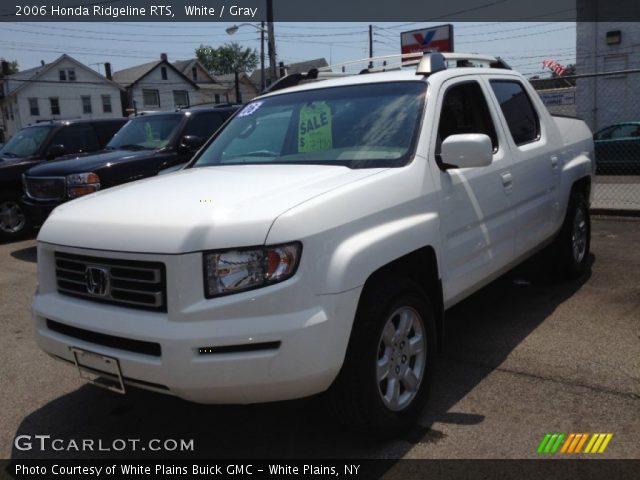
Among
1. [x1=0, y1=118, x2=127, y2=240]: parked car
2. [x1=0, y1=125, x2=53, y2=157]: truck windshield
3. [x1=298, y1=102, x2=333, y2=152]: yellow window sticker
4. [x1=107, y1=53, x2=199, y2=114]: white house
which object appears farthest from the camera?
[x1=107, y1=53, x2=199, y2=114]: white house

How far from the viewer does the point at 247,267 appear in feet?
8.38

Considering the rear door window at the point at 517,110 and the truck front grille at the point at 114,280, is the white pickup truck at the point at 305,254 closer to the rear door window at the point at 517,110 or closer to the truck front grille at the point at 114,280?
the truck front grille at the point at 114,280

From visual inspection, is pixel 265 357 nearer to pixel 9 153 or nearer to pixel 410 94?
pixel 410 94

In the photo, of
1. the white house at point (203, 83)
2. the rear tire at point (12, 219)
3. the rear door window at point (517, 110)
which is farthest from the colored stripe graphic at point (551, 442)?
the white house at point (203, 83)

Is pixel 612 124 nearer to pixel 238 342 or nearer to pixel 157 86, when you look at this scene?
pixel 238 342

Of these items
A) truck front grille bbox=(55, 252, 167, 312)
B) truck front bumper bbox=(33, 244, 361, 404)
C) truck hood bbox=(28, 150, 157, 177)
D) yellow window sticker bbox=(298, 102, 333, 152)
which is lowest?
A: truck front bumper bbox=(33, 244, 361, 404)

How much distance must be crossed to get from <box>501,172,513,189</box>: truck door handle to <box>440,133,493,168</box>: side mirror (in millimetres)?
782

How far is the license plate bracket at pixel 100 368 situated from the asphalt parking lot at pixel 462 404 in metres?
0.15

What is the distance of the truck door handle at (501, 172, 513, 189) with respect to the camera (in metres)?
4.06

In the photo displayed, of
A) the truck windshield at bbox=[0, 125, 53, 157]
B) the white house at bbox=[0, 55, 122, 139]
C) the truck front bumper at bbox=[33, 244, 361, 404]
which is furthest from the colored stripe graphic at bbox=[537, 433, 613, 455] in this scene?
the white house at bbox=[0, 55, 122, 139]

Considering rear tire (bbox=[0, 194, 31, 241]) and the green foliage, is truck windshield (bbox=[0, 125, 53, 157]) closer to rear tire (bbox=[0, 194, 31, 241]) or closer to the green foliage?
rear tire (bbox=[0, 194, 31, 241])

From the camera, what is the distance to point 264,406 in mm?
3479

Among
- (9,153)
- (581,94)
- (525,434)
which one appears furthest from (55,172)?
(581,94)

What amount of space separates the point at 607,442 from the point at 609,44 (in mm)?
22182
